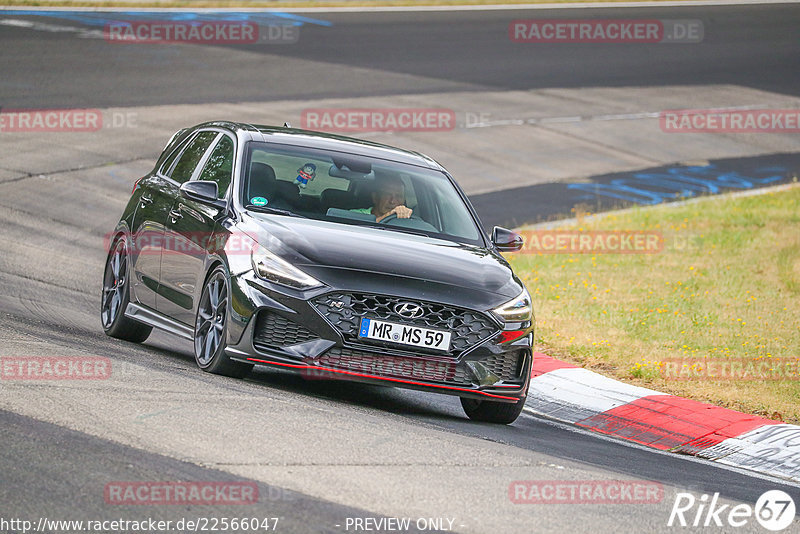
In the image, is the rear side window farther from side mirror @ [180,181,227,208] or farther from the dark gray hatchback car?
side mirror @ [180,181,227,208]

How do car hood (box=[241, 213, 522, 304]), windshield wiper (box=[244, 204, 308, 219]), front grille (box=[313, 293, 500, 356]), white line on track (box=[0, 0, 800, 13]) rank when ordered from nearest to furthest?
front grille (box=[313, 293, 500, 356])
car hood (box=[241, 213, 522, 304])
windshield wiper (box=[244, 204, 308, 219])
white line on track (box=[0, 0, 800, 13])

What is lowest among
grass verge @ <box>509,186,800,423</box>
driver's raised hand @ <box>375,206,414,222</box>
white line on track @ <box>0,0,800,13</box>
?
grass verge @ <box>509,186,800,423</box>

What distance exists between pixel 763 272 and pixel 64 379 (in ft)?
34.6

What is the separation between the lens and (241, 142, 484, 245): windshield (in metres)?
9.14

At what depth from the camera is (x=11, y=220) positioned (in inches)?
620

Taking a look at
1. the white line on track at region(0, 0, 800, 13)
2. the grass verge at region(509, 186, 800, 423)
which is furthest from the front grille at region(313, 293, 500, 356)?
the white line on track at region(0, 0, 800, 13)

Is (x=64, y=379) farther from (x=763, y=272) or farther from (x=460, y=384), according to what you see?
(x=763, y=272)

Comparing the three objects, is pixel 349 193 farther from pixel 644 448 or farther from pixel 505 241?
pixel 644 448

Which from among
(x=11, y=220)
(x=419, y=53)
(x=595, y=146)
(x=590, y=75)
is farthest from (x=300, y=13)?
(x=11, y=220)

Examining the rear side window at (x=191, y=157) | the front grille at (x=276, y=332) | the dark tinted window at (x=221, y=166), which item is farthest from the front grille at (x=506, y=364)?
the rear side window at (x=191, y=157)

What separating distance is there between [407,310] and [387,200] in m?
1.55

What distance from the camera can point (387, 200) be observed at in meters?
9.39

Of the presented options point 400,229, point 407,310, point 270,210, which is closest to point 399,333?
point 407,310

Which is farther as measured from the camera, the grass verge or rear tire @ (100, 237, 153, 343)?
the grass verge
